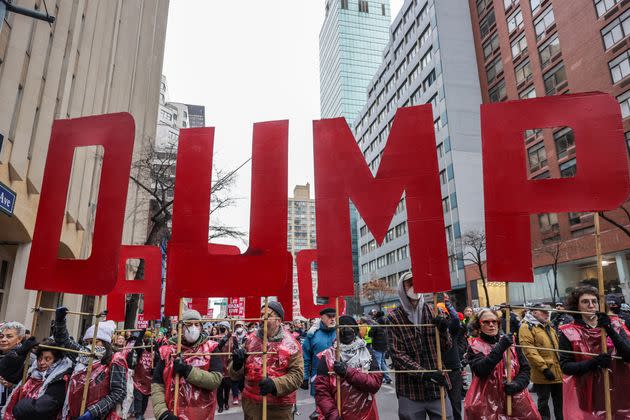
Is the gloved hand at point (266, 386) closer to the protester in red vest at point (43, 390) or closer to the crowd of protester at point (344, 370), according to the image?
the crowd of protester at point (344, 370)

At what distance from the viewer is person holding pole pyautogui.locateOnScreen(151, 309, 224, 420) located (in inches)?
168

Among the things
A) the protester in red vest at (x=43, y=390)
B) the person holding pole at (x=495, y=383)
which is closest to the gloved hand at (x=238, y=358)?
the protester in red vest at (x=43, y=390)

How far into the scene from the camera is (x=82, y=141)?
199 inches

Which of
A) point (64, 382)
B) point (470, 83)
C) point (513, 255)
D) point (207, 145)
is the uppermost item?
point (470, 83)

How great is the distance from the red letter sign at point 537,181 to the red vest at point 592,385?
0.71 m

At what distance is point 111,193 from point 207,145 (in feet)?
3.97

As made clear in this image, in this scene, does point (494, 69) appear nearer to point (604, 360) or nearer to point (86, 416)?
point (604, 360)

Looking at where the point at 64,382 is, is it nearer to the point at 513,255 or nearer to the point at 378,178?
the point at 378,178

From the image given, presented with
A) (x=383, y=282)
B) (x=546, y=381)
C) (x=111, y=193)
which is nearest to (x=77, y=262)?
(x=111, y=193)

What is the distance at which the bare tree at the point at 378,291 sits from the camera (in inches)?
2235

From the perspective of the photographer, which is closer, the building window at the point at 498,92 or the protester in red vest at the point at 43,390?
the protester in red vest at the point at 43,390

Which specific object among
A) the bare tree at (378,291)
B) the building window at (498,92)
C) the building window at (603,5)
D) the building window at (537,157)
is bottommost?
the bare tree at (378,291)

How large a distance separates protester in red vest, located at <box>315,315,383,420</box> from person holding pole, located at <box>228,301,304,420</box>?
0.34 m

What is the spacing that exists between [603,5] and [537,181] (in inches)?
1376
